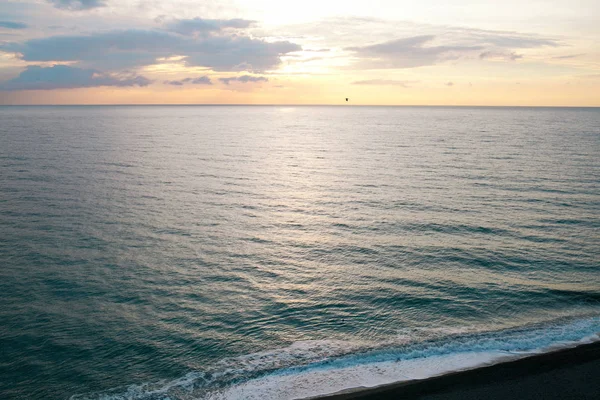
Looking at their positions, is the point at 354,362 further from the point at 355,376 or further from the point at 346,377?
the point at 346,377

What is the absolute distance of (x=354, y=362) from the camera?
17547 millimetres

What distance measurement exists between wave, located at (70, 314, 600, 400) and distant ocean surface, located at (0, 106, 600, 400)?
81 millimetres

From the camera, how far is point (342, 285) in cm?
2478

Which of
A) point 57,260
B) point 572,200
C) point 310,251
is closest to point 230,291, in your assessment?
point 310,251

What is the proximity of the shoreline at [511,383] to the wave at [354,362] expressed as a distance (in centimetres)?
50

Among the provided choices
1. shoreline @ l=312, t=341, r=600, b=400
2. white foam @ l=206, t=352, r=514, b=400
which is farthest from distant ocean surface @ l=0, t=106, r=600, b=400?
shoreline @ l=312, t=341, r=600, b=400

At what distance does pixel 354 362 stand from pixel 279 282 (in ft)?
28.8

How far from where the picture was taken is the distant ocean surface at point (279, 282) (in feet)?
57.1

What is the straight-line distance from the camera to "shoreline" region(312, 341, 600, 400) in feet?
48.1

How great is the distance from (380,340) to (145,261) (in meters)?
15.8

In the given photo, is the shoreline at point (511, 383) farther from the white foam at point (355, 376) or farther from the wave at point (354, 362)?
the wave at point (354, 362)

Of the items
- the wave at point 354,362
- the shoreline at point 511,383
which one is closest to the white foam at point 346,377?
the wave at point 354,362

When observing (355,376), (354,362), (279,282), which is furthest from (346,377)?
(279,282)

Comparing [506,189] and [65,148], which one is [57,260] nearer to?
[506,189]
